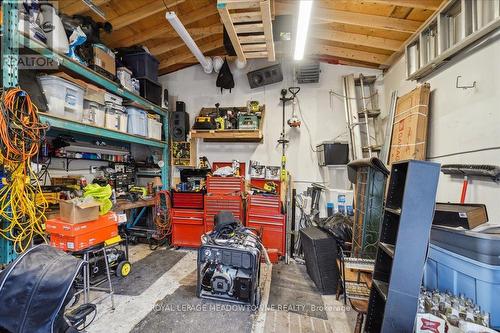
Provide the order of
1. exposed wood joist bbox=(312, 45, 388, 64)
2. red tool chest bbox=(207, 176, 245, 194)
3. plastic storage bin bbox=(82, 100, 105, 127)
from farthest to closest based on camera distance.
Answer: red tool chest bbox=(207, 176, 245, 194)
exposed wood joist bbox=(312, 45, 388, 64)
plastic storage bin bbox=(82, 100, 105, 127)

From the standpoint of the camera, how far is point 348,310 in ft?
7.63

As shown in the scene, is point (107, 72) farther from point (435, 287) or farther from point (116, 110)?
point (435, 287)

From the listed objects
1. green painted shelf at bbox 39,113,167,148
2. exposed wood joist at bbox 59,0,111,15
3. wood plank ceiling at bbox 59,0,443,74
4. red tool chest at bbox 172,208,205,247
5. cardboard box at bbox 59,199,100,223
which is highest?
wood plank ceiling at bbox 59,0,443,74

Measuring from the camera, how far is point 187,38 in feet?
9.92

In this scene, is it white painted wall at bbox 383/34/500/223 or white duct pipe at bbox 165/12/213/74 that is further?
white duct pipe at bbox 165/12/213/74

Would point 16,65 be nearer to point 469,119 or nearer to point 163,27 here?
point 163,27

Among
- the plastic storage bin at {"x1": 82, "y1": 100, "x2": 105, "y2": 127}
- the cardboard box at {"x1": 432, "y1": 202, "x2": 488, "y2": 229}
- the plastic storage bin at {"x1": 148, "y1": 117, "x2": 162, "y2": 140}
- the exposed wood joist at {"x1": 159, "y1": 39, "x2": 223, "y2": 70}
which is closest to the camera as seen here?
the cardboard box at {"x1": 432, "y1": 202, "x2": 488, "y2": 229}

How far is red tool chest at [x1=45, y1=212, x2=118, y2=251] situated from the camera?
6.91ft

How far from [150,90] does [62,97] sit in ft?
5.67

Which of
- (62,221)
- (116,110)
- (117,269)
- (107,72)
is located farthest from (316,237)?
(107,72)

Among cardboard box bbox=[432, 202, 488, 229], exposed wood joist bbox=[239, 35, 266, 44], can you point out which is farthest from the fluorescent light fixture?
cardboard box bbox=[432, 202, 488, 229]

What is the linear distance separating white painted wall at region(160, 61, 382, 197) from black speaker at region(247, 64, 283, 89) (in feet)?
0.49

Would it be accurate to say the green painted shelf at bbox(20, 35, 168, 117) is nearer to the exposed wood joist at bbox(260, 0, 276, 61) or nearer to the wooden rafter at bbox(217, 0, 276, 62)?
A: the wooden rafter at bbox(217, 0, 276, 62)

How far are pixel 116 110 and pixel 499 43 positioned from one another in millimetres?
4150
